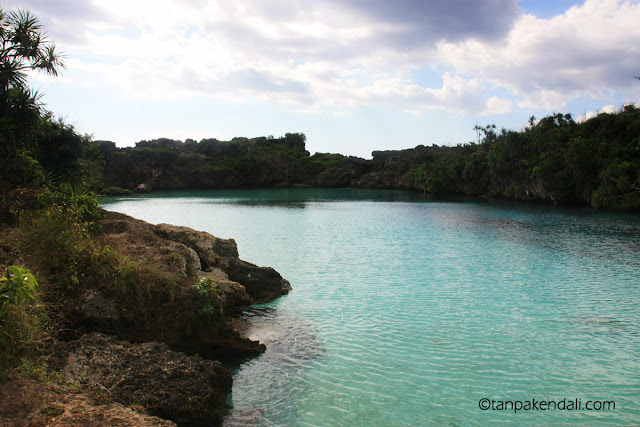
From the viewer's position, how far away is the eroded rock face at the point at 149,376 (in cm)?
548

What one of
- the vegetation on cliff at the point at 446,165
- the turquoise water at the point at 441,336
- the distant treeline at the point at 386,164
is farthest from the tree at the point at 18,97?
the vegetation on cliff at the point at 446,165

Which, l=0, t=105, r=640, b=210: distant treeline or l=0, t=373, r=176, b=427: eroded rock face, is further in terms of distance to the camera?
l=0, t=105, r=640, b=210: distant treeline

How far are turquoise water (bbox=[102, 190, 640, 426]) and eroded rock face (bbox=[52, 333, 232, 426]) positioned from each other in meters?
0.62

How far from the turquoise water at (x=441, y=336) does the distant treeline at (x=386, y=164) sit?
1000 cm

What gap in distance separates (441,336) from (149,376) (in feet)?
21.9

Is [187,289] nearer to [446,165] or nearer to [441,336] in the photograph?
[441,336]

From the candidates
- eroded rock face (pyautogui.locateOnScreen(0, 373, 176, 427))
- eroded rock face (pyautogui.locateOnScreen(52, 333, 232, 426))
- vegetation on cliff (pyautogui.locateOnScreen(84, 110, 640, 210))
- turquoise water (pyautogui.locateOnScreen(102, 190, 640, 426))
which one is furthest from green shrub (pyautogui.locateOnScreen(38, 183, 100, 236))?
Result: vegetation on cliff (pyautogui.locateOnScreen(84, 110, 640, 210))

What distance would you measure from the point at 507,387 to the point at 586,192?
5110 centimetres

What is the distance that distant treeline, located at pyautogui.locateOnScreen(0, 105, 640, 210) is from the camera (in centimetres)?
2109

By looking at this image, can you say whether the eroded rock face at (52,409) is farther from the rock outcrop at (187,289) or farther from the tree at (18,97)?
the tree at (18,97)

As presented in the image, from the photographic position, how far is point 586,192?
50.5m

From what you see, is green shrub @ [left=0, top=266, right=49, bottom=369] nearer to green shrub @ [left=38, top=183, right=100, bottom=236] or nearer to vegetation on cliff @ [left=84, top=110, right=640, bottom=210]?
green shrub @ [left=38, top=183, right=100, bottom=236]

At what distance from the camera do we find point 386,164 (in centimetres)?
11919

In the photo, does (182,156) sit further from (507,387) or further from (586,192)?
(507,387)
